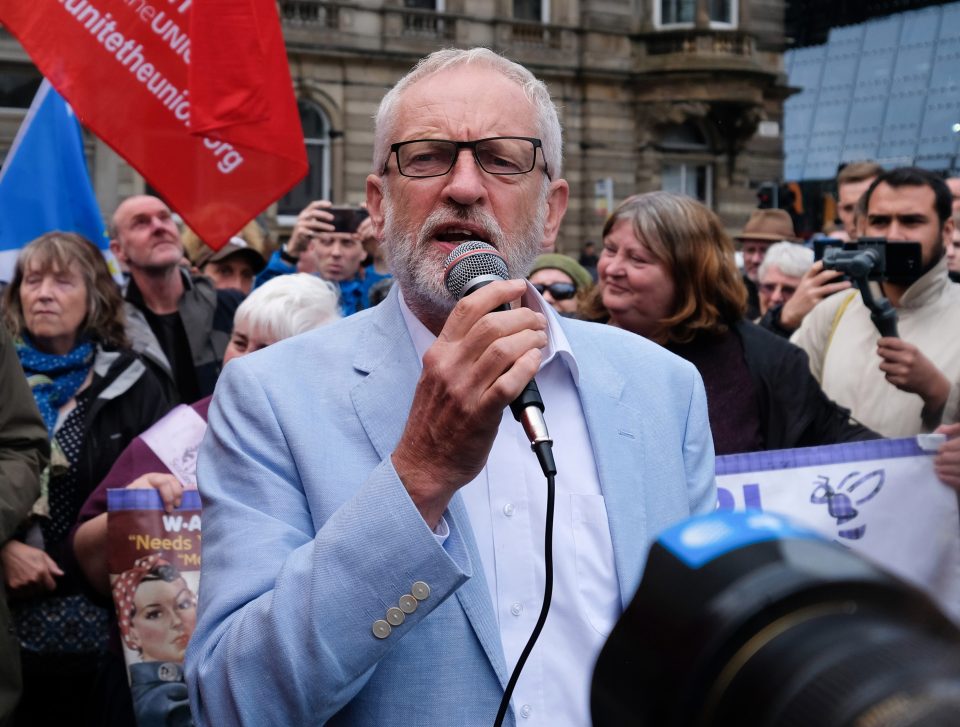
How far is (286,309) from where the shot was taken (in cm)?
386

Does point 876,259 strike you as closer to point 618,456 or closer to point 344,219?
point 618,456

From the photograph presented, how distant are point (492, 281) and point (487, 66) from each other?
592 millimetres

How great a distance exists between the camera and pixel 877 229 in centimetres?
451

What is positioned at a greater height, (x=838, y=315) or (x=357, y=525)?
(x=838, y=315)

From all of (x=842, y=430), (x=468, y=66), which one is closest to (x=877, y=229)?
(x=842, y=430)

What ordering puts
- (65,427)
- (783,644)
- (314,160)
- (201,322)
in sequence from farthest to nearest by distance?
(314,160)
(201,322)
(65,427)
(783,644)

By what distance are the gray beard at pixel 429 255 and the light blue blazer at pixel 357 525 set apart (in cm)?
7

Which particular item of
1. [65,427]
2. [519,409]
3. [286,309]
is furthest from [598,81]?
[519,409]

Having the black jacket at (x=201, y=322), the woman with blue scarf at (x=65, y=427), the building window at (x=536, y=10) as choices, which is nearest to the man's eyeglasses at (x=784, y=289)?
the black jacket at (x=201, y=322)

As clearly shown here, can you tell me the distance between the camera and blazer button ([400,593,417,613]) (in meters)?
1.61

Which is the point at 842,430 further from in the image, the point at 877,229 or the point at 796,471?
the point at 877,229

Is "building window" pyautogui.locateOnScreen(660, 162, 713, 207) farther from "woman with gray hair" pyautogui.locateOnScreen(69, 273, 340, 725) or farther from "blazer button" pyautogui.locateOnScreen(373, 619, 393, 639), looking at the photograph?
"blazer button" pyautogui.locateOnScreen(373, 619, 393, 639)

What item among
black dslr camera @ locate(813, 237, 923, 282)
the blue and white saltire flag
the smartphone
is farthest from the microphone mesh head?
the smartphone

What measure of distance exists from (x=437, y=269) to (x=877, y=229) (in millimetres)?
3020
